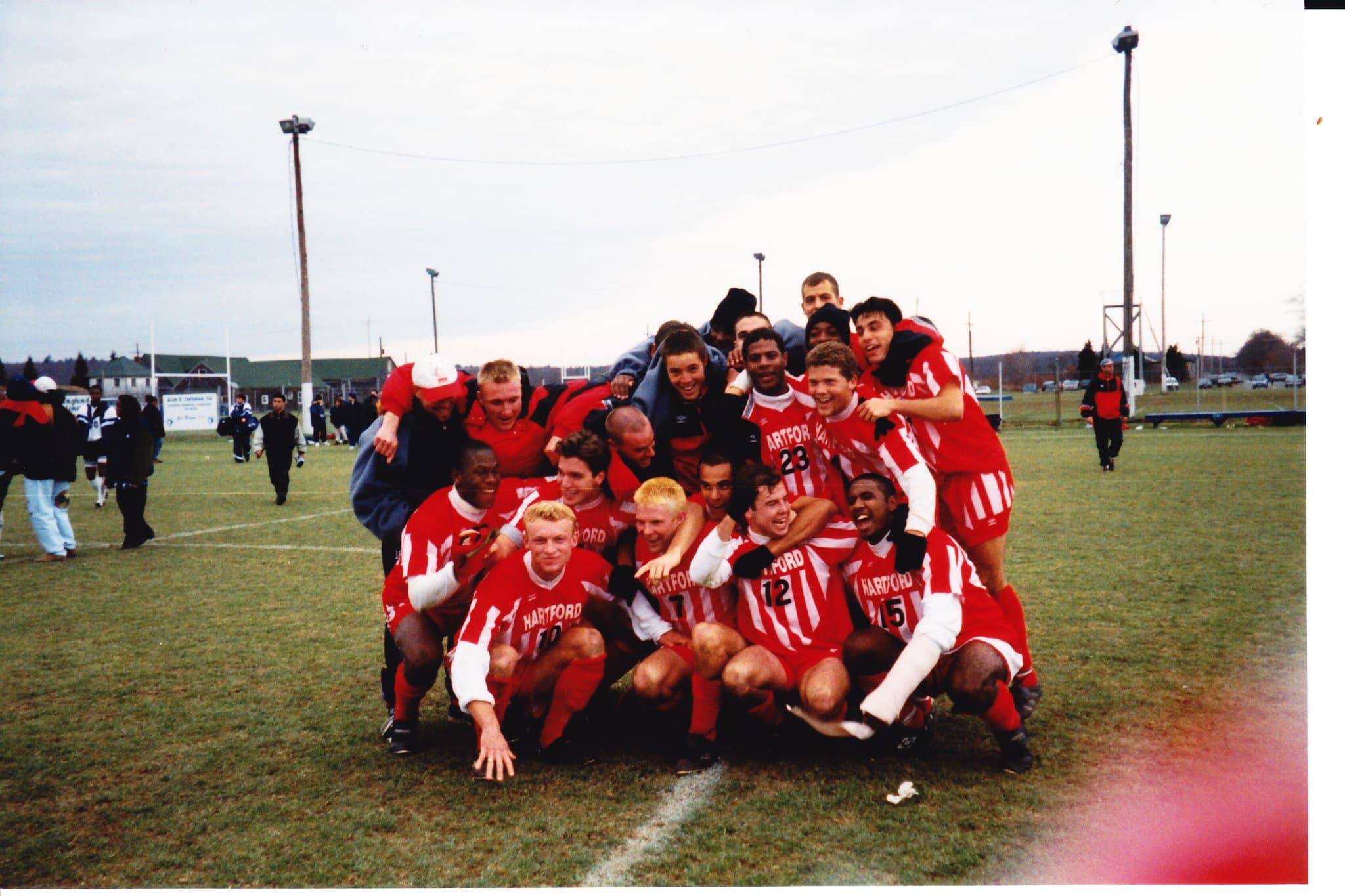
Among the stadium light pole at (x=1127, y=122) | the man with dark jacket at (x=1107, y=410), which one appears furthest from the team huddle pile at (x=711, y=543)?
the man with dark jacket at (x=1107, y=410)

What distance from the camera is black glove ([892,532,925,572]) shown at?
9.99ft

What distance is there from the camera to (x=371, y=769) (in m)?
3.23

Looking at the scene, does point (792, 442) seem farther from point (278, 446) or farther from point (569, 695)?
point (278, 446)

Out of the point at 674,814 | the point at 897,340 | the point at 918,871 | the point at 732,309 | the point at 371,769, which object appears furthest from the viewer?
the point at 732,309

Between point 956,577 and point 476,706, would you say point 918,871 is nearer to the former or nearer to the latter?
point 956,577

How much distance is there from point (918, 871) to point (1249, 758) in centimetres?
136

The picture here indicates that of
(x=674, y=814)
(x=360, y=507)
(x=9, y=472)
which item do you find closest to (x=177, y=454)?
(x=9, y=472)

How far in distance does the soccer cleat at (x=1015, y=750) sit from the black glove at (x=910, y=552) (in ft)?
1.96

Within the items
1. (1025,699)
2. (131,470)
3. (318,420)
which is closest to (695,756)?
(1025,699)

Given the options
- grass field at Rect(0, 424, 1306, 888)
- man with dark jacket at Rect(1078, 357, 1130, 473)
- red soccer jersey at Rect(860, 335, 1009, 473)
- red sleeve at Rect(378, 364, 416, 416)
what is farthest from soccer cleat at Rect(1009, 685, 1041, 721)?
man with dark jacket at Rect(1078, 357, 1130, 473)

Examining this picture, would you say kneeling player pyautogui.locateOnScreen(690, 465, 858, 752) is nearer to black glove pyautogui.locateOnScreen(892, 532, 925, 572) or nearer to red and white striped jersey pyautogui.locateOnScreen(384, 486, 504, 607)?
black glove pyautogui.locateOnScreen(892, 532, 925, 572)

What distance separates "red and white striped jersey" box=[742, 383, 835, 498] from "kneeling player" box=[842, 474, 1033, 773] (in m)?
0.31

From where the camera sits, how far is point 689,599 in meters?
3.42

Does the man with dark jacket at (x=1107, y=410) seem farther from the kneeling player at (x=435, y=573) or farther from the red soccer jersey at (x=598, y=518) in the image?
the kneeling player at (x=435, y=573)
